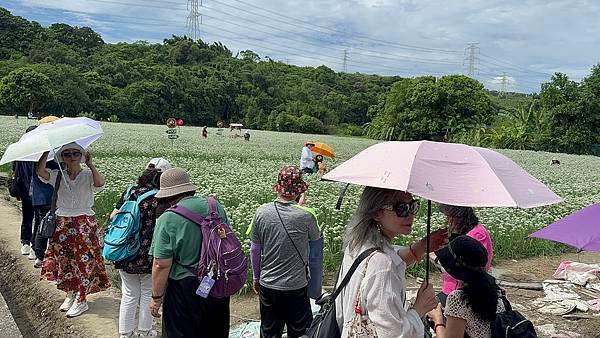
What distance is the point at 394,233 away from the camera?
271 cm

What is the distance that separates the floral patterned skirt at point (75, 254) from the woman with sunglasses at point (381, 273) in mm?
4347

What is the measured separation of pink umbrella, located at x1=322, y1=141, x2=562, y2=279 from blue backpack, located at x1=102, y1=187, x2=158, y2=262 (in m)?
2.65

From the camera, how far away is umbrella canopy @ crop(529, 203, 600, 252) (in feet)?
9.81

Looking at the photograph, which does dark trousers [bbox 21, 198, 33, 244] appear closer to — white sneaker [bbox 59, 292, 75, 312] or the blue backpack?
white sneaker [bbox 59, 292, 75, 312]

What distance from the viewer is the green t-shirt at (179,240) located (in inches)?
164

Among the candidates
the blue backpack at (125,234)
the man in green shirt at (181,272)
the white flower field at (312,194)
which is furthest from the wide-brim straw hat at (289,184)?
the white flower field at (312,194)

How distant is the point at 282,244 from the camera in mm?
4895

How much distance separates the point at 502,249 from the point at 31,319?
320 inches

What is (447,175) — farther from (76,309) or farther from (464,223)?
(76,309)

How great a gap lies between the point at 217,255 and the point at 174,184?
2.30 ft

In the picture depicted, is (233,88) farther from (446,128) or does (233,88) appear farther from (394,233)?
(394,233)

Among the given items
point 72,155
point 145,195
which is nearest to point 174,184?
point 145,195

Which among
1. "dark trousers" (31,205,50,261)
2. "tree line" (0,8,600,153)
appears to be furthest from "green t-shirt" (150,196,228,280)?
"tree line" (0,8,600,153)

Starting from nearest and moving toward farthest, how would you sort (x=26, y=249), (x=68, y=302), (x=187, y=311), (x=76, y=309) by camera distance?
(x=187, y=311) → (x=76, y=309) → (x=68, y=302) → (x=26, y=249)
